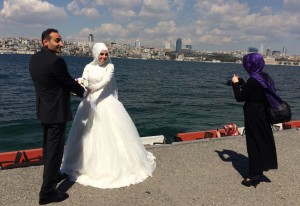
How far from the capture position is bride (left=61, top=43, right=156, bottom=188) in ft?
18.3

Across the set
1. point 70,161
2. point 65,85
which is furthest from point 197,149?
point 65,85

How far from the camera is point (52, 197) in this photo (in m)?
4.69

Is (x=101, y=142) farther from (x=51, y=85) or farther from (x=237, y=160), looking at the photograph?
(x=237, y=160)

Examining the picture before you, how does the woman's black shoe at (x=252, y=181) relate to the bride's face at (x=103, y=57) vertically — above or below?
below

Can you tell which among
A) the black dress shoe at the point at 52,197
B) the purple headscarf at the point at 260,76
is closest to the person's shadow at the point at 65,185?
the black dress shoe at the point at 52,197

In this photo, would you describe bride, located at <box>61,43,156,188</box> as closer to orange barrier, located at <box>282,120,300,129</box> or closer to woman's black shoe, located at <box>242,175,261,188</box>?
woman's black shoe, located at <box>242,175,261,188</box>

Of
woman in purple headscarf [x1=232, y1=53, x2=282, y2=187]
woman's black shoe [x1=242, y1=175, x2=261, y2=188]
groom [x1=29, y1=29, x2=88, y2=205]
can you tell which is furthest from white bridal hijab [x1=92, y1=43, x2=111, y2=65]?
woman's black shoe [x1=242, y1=175, x2=261, y2=188]

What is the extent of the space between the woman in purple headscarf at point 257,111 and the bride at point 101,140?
2040 mm

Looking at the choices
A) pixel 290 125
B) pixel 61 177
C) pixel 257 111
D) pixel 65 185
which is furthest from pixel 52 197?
pixel 290 125

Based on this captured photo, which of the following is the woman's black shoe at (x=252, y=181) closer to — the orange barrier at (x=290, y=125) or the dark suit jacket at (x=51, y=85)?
the dark suit jacket at (x=51, y=85)

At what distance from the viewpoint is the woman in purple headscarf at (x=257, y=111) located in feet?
17.5

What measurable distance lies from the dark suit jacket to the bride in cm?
97

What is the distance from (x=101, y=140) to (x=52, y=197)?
1330 millimetres

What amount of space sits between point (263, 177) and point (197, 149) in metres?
1.89
